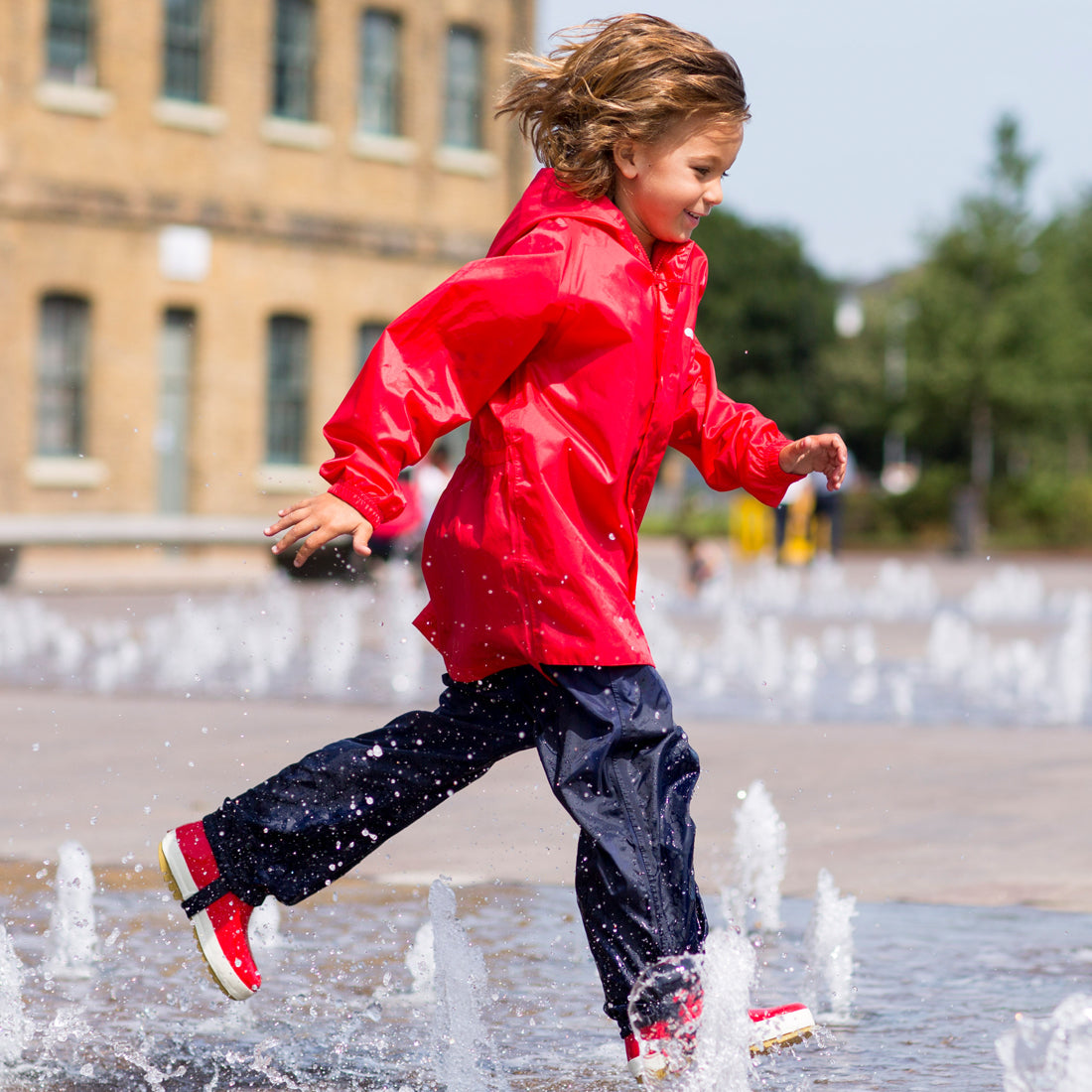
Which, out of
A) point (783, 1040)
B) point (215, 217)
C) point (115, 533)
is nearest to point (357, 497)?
point (783, 1040)

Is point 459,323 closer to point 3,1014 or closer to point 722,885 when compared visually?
point 3,1014

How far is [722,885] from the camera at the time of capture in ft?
16.8

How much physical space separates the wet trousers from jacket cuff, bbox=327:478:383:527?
38cm

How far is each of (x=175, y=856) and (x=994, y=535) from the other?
3788 centimetres

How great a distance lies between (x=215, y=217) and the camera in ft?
85.1

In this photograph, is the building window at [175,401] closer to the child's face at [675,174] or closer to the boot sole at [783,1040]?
the child's face at [675,174]

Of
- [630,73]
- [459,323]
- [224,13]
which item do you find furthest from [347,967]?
[224,13]

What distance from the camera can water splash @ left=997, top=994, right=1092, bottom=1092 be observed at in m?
2.78

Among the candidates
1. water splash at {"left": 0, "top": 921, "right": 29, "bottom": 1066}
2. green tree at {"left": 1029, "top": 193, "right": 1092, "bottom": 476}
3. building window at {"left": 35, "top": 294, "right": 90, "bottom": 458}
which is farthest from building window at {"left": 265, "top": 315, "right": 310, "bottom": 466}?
water splash at {"left": 0, "top": 921, "right": 29, "bottom": 1066}

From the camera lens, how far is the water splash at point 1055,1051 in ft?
9.11

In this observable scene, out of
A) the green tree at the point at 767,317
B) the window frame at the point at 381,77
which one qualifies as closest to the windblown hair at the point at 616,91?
the window frame at the point at 381,77

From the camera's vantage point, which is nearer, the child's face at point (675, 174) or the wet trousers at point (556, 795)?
the wet trousers at point (556, 795)

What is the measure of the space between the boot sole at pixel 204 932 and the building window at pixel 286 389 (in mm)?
23725

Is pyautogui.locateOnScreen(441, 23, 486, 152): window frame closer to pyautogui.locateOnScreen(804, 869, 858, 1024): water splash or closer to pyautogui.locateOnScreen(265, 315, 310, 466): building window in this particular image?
pyautogui.locateOnScreen(265, 315, 310, 466): building window
